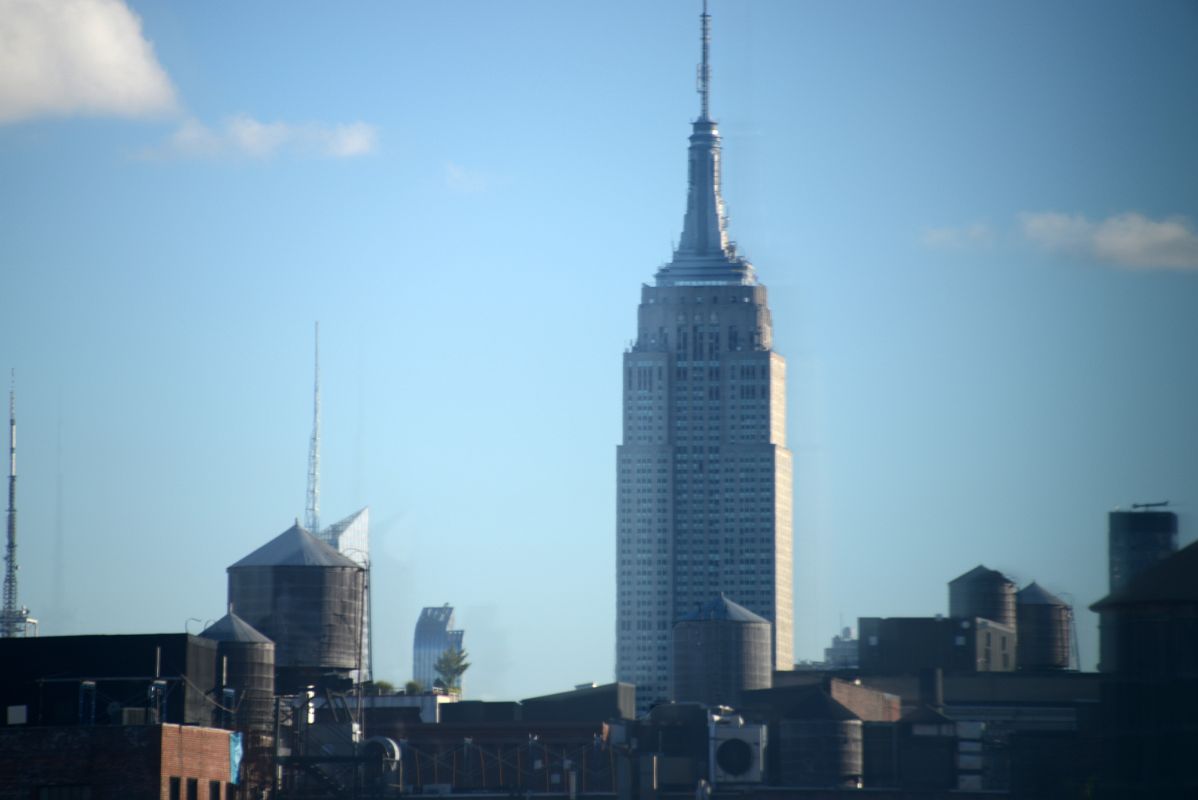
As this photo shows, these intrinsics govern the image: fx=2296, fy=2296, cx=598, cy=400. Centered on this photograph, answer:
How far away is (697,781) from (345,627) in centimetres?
1994

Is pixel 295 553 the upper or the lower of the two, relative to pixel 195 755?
upper

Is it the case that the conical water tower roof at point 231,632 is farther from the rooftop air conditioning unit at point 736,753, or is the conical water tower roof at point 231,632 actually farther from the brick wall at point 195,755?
the rooftop air conditioning unit at point 736,753

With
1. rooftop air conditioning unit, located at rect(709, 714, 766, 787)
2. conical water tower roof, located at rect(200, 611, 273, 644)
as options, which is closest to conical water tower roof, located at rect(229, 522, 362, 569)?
conical water tower roof, located at rect(200, 611, 273, 644)

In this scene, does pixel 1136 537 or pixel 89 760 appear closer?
pixel 89 760

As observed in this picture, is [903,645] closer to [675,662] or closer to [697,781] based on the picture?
[675,662]

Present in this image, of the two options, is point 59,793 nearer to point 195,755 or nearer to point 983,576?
point 195,755

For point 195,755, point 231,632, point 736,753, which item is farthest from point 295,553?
point 195,755

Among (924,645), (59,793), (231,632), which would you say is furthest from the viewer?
(924,645)

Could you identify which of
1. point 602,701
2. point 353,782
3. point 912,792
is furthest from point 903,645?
point 353,782

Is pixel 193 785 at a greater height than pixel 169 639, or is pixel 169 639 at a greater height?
pixel 169 639

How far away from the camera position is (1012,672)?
490 ft

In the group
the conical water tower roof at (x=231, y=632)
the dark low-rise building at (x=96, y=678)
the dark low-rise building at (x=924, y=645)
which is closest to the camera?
the dark low-rise building at (x=96, y=678)

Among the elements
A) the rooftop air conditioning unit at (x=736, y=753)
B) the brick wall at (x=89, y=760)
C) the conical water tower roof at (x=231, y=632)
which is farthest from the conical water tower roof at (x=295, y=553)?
the brick wall at (x=89, y=760)

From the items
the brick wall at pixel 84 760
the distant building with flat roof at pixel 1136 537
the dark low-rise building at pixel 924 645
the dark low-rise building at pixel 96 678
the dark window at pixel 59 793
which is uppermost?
the distant building with flat roof at pixel 1136 537
